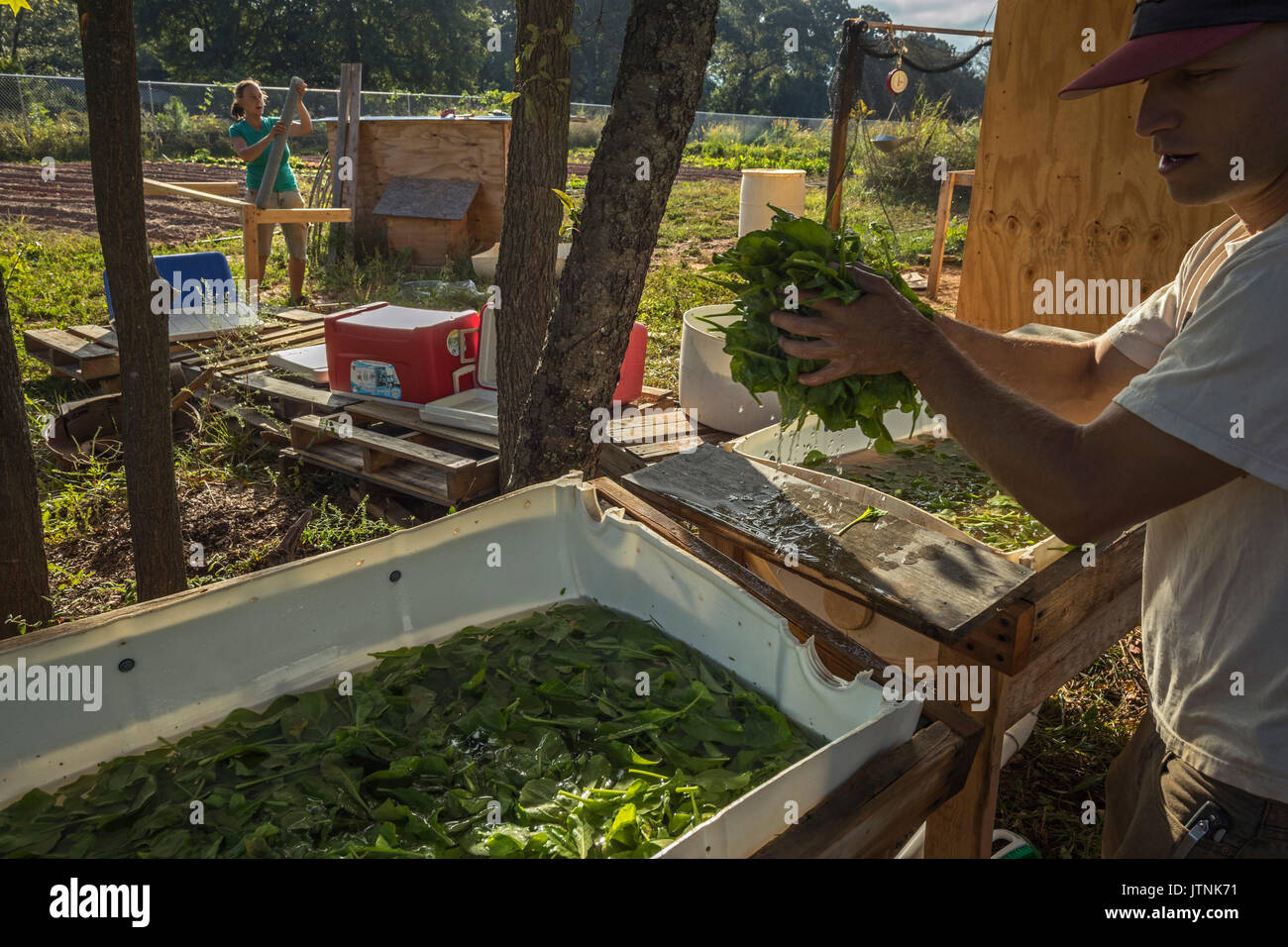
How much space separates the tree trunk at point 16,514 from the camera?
3.11m

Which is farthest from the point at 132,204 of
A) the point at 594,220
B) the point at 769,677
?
the point at 769,677

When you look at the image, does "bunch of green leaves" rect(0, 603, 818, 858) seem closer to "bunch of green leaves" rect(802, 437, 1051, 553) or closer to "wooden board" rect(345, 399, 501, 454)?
"bunch of green leaves" rect(802, 437, 1051, 553)

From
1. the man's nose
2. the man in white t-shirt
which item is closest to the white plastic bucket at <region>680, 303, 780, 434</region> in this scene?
the man in white t-shirt

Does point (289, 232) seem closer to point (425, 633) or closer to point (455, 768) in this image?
point (425, 633)

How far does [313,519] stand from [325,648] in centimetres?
294

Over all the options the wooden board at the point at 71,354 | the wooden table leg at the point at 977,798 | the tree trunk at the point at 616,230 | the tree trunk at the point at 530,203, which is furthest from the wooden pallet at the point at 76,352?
the wooden table leg at the point at 977,798

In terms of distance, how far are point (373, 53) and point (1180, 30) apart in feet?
141

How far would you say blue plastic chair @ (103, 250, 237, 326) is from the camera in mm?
6750

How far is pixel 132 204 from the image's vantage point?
304 centimetres

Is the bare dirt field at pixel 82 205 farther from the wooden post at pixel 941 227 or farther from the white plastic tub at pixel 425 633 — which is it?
the white plastic tub at pixel 425 633

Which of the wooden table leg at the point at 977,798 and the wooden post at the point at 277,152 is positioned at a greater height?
the wooden post at the point at 277,152

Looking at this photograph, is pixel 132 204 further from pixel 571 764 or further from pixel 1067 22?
pixel 1067 22

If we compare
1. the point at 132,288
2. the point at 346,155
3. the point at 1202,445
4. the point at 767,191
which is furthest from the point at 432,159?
the point at 1202,445

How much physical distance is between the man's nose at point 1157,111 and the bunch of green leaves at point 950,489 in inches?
54.1
